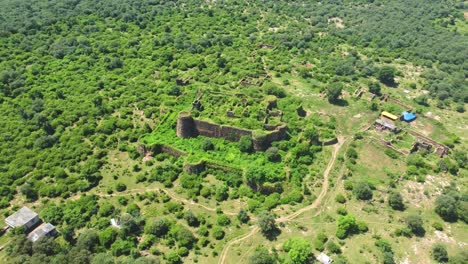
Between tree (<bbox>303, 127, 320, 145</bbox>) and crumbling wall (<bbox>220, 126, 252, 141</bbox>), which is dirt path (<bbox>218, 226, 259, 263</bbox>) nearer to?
crumbling wall (<bbox>220, 126, 252, 141</bbox>)

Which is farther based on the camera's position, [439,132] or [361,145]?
[439,132]

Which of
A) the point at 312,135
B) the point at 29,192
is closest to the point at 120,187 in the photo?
the point at 29,192

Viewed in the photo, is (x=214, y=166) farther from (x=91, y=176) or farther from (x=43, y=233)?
(x=43, y=233)

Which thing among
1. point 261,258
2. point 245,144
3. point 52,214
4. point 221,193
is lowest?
point 221,193

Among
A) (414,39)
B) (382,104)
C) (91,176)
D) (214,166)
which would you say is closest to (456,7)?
(414,39)

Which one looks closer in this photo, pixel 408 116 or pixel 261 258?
pixel 261 258

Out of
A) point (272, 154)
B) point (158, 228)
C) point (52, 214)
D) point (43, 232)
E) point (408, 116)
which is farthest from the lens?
point (408, 116)

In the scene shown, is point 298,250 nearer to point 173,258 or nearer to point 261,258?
point 261,258
